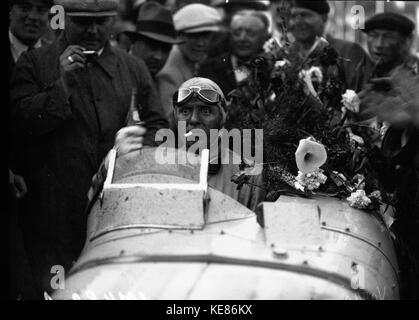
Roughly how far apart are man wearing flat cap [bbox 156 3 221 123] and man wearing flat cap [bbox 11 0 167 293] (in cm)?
153

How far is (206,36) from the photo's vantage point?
970cm

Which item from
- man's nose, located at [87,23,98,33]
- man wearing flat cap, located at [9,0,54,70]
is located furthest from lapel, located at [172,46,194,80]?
man's nose, located at [87,23,98,33]

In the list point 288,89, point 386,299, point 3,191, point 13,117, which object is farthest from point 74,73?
point 386,299

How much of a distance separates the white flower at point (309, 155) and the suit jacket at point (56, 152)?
1.46 meters

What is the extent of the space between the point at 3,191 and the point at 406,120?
2887mm

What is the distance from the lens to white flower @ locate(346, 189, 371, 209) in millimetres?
6598

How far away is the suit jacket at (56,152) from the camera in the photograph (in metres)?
7.47

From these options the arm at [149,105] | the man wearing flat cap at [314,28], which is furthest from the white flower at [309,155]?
the man wearing flat cap at [314,28]

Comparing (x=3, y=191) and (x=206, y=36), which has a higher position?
(x=206, y=36)

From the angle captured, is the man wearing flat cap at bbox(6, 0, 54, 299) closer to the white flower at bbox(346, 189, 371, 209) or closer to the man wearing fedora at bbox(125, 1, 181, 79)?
the man wearing fedora at bbox(125, 1, 181, 79)

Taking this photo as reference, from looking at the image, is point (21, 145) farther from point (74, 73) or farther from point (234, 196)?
point (234, 196)

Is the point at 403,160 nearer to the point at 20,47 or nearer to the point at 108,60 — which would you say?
the point at 108,60

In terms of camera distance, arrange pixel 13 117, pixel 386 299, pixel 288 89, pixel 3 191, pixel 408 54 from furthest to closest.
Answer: pixel 408 54
pixel 288 89
pixel 13 117
pixel 3 191
pixel 386 299

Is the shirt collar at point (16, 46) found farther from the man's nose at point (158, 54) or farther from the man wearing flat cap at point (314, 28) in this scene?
the man wearing flat cap at point (314, 28)
